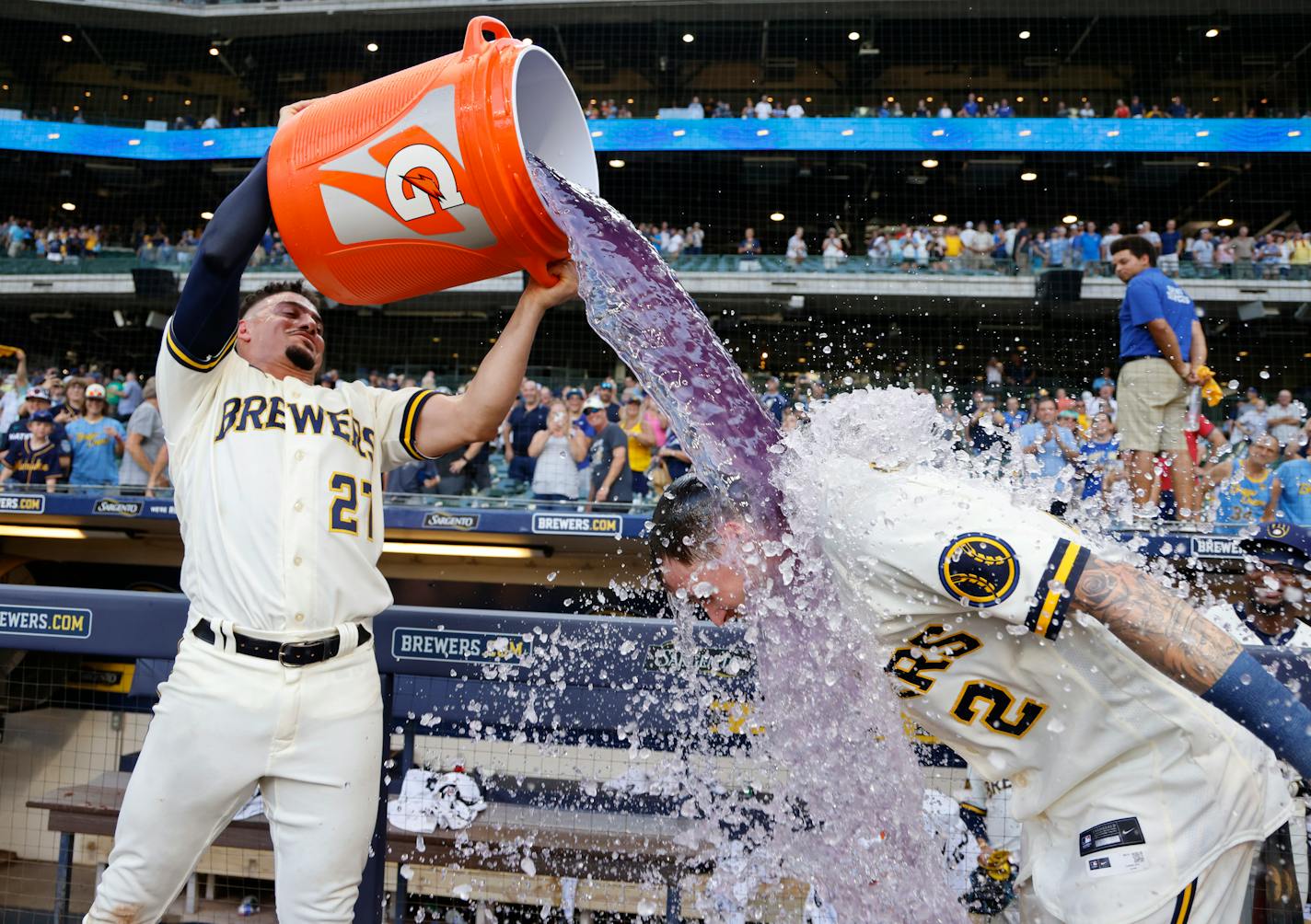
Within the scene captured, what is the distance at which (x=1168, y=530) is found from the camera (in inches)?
230

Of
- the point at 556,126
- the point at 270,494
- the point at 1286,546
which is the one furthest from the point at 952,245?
the point at 270,494

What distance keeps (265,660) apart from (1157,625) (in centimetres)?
179

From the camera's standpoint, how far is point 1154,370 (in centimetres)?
525

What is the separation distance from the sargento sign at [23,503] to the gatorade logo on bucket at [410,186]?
9175mm

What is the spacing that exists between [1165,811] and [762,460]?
3.30 feet

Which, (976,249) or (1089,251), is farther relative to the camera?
(976,249)

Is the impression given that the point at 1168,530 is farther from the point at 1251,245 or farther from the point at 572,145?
the point at 1251,245

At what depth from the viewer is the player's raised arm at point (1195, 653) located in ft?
4.82

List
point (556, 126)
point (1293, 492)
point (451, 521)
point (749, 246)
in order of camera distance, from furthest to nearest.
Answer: point (749, 246)
point (451, 521)
point (1293, 492)
point (556, 126)

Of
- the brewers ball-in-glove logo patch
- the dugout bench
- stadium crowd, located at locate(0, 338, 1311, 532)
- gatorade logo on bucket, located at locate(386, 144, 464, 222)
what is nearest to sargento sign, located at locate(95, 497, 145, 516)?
stadium crowd, located at locate(0, 338, 1311, 532)

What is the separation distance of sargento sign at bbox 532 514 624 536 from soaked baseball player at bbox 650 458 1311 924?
6526mm

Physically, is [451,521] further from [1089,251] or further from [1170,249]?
[1170,249]

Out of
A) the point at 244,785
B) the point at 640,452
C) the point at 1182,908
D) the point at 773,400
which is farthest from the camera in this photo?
the point at 640,452

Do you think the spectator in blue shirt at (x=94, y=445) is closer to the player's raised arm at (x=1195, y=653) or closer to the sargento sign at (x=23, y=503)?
the sargento sign at (x=23, y=503)
